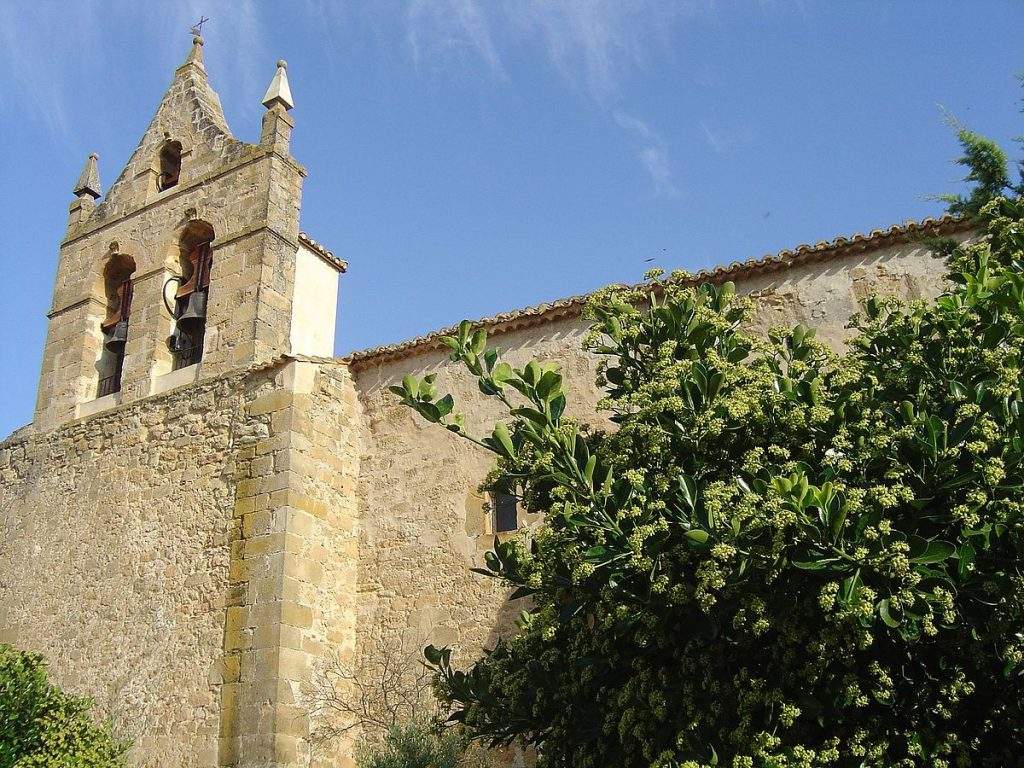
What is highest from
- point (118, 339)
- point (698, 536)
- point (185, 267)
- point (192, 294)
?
point (185, 267)

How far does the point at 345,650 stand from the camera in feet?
35.2

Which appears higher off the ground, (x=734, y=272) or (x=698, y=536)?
(x=734, y=272)

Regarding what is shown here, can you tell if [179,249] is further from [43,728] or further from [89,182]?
[43,728]

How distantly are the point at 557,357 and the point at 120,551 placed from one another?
5.49m

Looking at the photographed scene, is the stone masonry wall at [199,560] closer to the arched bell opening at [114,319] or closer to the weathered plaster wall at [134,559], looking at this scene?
the weathered plaster wall at [134,559]

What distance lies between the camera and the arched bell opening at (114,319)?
1376 centimetres

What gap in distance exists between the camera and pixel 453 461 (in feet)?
36.5

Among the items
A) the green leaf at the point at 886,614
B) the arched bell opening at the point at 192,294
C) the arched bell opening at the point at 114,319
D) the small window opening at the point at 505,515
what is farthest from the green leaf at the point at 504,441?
the arched bell opening at the point at 114,319

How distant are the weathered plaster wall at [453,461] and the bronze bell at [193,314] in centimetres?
233

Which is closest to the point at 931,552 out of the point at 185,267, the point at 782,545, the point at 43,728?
the point at 782,545

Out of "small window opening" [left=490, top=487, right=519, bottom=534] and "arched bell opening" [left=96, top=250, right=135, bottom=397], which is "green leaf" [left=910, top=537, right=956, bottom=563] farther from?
"arched bell opening" [left=96, top=250, right=135, bottom=397]

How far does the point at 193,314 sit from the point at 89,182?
12.5ft

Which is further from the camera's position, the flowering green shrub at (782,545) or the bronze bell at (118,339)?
the bronze bell at (118,339)

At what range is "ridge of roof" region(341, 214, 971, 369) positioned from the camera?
9.65m
